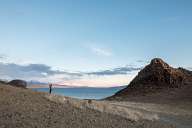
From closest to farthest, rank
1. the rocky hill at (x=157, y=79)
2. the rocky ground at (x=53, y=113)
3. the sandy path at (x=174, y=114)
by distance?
the rocky ground at (x=53, y=113) → the sandy path at (x=174, y=114) → the rocky hill at (x=157, y=79)

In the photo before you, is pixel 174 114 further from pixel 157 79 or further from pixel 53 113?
pixel 157 79

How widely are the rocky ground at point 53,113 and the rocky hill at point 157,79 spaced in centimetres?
2699

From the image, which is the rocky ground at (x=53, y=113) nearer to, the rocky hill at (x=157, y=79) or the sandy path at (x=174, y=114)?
the sandy path at (x=174, y=114)

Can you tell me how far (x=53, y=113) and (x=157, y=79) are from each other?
3456cm

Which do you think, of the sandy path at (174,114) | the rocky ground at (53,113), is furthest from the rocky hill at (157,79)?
the rocky ground at (53,113)

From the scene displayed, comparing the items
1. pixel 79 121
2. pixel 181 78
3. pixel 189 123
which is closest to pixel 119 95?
pixel 181 78

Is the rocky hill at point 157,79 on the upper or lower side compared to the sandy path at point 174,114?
upper

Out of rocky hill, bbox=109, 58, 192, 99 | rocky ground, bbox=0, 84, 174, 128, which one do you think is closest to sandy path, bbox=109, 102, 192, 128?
rocky ground, bbox=0, 84, 174, 128

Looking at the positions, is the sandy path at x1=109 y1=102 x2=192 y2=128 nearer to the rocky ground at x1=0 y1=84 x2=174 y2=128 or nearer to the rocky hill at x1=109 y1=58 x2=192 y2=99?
the rocky ground at x1=0 y1=84 x2=174 y2=128

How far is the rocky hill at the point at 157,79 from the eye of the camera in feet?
163

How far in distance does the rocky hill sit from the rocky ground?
27.0 m

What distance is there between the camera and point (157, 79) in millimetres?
51375

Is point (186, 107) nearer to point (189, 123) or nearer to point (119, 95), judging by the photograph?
point (189, 123)

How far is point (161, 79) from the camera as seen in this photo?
5131 cm
